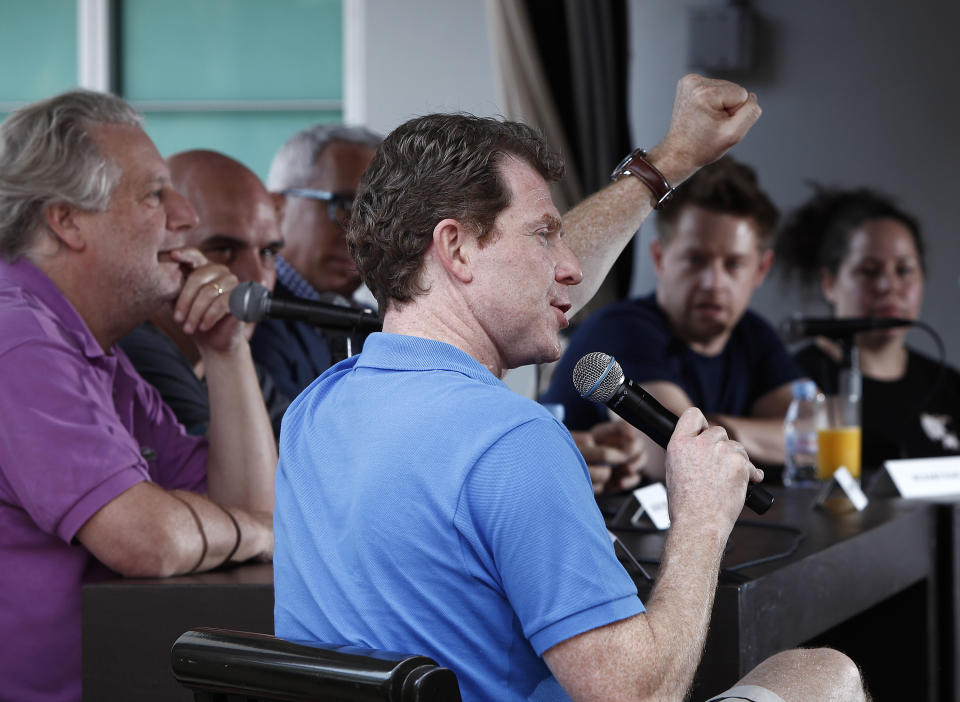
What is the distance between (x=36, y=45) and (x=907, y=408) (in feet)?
12.9

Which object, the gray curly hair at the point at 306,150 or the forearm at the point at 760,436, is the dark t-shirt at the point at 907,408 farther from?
the gray curly hair at the point at 306,150

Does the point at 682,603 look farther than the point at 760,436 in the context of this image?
No

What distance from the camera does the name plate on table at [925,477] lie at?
2.04 m

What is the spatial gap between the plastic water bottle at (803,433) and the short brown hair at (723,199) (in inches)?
17.5

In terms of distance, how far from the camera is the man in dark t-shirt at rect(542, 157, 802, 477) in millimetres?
2535

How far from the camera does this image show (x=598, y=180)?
3.90m

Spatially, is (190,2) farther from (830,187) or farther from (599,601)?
(599,601)

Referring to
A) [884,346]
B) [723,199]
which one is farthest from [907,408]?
[723,199]

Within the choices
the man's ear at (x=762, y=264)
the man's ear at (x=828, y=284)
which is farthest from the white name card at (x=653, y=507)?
the man's ear at (x=828, y=284)

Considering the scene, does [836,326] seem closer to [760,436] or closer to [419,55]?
[760,436]

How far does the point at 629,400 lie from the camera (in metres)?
1.02

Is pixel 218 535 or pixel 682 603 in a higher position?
pixel 682 603

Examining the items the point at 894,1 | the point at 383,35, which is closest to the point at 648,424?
the point at 894,1

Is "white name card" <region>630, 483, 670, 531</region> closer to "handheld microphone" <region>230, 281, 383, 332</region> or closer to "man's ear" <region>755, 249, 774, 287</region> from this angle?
"handheld microphone" <region>230, 281, 383, 332</region>
